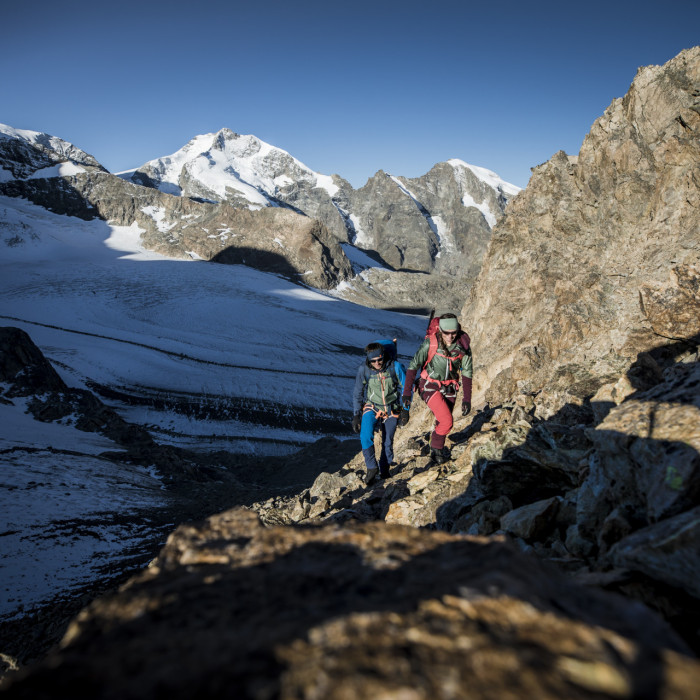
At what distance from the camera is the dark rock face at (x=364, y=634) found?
52.0 inches

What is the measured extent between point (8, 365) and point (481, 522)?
91.6ft

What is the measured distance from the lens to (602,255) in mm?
11859

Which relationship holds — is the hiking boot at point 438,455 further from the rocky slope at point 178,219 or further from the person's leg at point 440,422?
the rocky slope at point 178,219

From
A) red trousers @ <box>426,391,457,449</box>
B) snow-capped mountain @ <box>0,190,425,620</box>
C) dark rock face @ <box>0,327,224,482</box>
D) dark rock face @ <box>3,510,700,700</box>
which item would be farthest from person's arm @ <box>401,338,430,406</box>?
dark rock face @ <box>0,327,224,482</box>

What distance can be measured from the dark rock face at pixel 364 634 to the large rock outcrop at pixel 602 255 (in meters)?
6.08

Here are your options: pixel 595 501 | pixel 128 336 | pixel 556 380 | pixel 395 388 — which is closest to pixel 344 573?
pixel 595 501

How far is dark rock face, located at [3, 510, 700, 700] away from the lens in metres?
1.32

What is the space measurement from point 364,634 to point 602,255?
12.7m

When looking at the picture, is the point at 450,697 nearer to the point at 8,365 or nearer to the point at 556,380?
the point at 556,380

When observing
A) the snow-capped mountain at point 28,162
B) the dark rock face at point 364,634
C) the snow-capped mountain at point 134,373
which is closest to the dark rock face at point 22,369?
the snow-capped mountain at point 134,373

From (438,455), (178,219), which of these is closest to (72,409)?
(438,455)

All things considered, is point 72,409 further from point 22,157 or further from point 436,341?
point 22,157

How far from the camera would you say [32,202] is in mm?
101688

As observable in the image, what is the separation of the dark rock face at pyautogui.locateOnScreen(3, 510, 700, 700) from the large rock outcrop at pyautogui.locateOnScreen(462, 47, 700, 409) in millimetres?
6077
